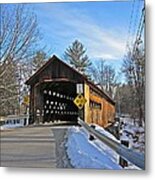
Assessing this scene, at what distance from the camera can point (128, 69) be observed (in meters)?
2.90

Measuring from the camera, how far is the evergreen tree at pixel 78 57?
2945mm

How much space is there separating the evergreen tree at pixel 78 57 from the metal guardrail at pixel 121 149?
345mm

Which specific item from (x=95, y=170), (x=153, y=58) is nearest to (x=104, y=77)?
(x=153, y=58)

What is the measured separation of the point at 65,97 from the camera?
297cm

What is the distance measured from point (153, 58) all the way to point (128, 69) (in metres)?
0.18

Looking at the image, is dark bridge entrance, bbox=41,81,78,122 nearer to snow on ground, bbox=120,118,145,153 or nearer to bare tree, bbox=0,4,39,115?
bare tree, bbox=0,4,39,115

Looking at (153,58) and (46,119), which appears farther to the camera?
(46,119)

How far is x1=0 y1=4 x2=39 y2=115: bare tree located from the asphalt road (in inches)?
7.5

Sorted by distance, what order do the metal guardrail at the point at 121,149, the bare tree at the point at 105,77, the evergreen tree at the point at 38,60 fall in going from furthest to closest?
1. the evergreen tree at the point at 38,60
2. the bare tree at the point at 105,77
3. the metal guardrail at the point at 121,149

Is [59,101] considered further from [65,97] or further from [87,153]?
[87,153]

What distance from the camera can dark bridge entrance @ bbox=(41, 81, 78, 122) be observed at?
2979 millimetres

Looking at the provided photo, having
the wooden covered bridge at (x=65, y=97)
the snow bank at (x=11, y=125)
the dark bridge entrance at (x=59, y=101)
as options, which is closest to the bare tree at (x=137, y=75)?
the wooden covered bridge at (x=65, y=97)

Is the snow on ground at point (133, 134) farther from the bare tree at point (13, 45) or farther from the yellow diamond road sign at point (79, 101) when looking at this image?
the bare tree at point (13, 45)

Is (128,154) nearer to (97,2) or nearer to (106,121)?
(106,121)
